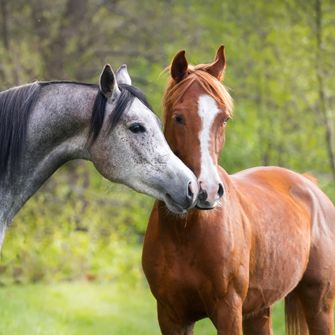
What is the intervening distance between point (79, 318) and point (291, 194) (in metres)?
4.26

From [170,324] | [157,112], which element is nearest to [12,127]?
[170,324]

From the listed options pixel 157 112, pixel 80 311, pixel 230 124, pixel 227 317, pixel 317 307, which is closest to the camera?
pixel 227 317

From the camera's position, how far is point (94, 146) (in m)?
4.30

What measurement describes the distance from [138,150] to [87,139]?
0.26 metres

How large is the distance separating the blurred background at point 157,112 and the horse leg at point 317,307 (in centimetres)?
372

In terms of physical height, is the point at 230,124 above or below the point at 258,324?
above

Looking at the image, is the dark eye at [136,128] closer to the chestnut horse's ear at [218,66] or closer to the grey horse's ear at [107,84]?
the grey horse's ear at [107,84]

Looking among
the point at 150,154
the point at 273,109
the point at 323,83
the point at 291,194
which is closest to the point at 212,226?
the point at 150,154

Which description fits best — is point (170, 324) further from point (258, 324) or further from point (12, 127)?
point (12, 127)

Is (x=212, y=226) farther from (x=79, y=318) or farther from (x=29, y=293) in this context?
(x=29, y=293)

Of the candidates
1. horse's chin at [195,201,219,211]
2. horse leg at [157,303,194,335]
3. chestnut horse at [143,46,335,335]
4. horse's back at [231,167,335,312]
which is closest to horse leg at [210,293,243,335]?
chestnut horse at [143,46,335,335]

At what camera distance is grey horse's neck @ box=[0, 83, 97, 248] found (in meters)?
4.28

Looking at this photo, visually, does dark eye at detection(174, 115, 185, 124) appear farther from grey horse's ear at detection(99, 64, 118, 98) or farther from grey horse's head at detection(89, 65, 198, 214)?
grey horse's ear at detection(99, 64, 118, 98)

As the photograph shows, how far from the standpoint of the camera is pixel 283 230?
5.49 meters
